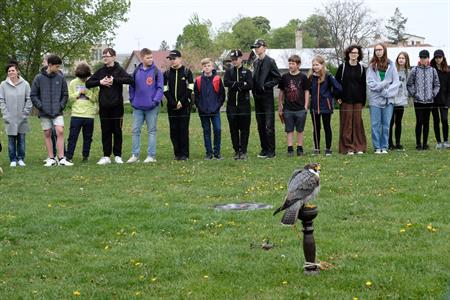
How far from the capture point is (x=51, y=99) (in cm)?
1342

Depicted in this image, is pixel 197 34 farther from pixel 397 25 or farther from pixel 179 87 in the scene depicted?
pixel 179 87

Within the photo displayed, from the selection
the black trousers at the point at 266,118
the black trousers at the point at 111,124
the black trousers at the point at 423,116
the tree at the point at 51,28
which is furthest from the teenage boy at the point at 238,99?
the tree at the point at 51,28

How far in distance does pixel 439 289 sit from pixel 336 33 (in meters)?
73.3

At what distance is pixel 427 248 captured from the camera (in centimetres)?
669

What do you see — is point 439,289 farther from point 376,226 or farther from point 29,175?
point 29,175

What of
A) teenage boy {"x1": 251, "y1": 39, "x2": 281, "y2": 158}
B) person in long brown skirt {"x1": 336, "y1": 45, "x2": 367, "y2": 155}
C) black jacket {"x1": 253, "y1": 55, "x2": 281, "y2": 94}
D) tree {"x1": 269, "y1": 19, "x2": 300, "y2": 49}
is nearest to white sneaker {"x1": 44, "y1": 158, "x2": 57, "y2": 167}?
teenage boy {"x1": 251, "y1": 39, "x2": 281, "y2": 158}

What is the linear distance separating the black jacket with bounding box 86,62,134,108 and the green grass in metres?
1.74

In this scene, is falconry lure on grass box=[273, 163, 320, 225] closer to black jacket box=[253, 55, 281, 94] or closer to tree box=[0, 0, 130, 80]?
Result: black jacket box=[253, 55, 281, 94]

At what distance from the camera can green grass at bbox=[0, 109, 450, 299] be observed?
5840 millimetres

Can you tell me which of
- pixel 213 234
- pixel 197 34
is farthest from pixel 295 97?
pixel 197 34

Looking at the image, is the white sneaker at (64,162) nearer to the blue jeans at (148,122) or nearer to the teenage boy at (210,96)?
the blue jeans at (148,122)

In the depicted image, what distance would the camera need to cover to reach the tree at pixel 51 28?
5025 centimetres

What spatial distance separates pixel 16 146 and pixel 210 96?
4.04 meters

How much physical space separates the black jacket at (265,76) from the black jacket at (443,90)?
3376mm
